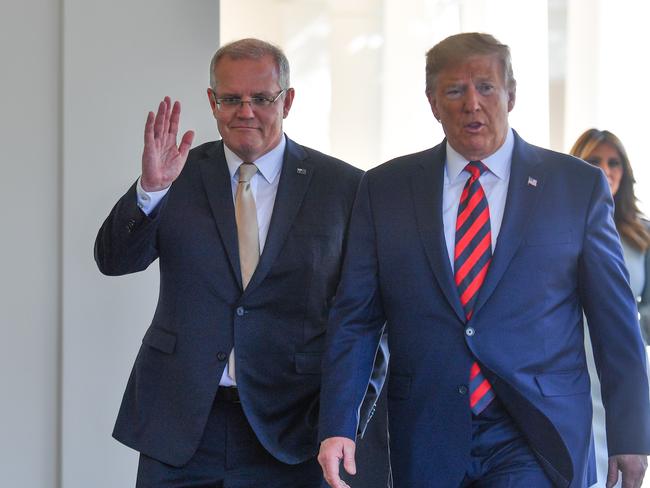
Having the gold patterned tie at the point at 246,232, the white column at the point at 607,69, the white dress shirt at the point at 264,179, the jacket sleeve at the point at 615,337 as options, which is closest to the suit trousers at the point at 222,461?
the gold patterned tie at the point at 246,232

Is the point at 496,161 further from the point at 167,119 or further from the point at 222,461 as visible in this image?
the point at 222,461

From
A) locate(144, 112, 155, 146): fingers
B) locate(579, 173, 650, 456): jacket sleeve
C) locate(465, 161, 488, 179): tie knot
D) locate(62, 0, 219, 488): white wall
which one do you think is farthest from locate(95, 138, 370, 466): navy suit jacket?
locate(62, 0, 219, 488): white wall

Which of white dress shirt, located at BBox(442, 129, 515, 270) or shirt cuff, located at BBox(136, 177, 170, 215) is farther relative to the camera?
shirt cuff, located at BBox(136, 177, 170, 215)

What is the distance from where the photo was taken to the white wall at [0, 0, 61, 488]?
370cm

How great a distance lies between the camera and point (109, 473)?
3.75 meters

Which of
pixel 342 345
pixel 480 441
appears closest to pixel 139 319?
pixel 342 345

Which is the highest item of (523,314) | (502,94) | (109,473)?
(502,94)

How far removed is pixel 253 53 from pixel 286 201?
429 millimetres

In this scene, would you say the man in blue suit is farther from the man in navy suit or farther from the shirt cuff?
the shirt cuff

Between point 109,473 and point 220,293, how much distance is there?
1413mm

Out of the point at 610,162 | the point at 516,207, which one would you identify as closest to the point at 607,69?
the point at 610,162

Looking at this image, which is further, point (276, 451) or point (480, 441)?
point (276, 451)

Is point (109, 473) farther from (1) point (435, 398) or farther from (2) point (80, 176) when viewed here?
(1) point (435, 398)

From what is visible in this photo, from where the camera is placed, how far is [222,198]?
2.74 meters
